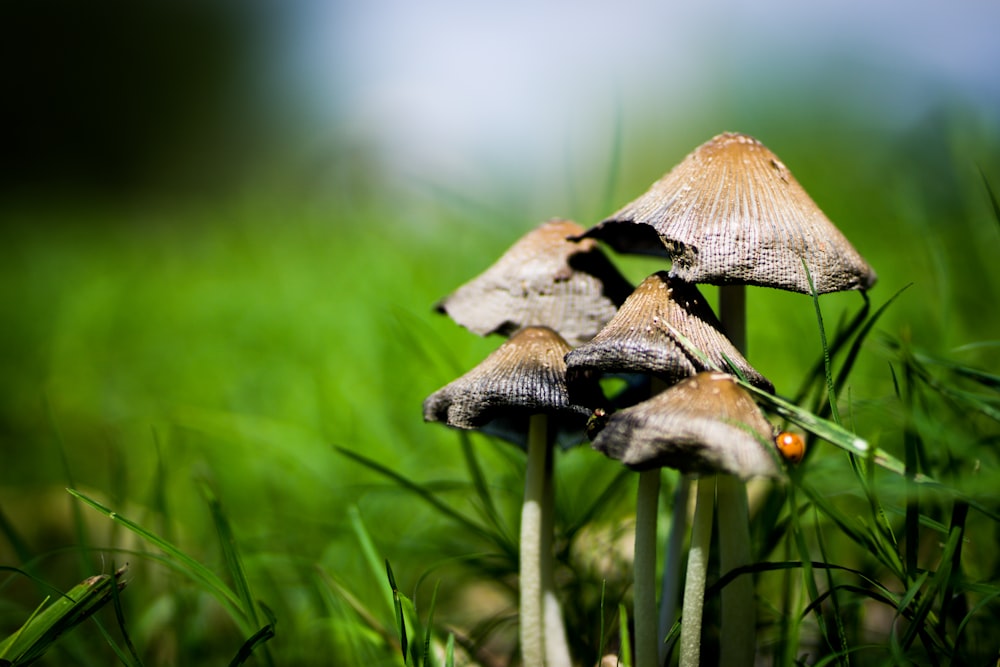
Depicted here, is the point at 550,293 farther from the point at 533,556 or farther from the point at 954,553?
the point at 954,553

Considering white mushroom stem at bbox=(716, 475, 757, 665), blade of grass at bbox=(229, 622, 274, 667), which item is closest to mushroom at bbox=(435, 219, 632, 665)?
white mushroom stem at bbox=(716, 475, 757, 665)

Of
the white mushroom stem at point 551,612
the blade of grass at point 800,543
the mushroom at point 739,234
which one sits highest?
the mushroom at point 739,234

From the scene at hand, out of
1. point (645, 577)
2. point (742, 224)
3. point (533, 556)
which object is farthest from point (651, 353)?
point (533, 556)

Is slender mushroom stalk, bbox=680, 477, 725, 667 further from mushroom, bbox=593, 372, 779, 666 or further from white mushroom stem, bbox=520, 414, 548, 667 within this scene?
white mushroom stem, bbox=520, 414, 548, 667

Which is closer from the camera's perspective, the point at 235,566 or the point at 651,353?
the point at 651,353

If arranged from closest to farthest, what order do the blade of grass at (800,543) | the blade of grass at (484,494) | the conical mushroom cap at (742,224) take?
the blade of grass at (800,543) → the conical mushroom cap at (742,224) → the blade of grass at (484,494)

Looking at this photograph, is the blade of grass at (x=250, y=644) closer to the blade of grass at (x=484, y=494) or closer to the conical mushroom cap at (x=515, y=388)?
the conical mushroom cap at (x=515, y=388)

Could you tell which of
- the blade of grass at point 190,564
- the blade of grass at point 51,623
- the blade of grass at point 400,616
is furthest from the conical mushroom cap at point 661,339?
the blade of grass at point 51,623
